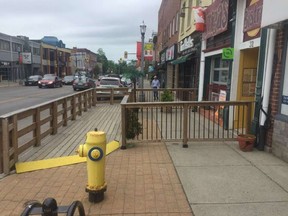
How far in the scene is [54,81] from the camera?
39.2 m

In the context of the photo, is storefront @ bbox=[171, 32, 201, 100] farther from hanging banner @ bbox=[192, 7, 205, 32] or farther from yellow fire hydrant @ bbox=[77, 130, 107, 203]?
yellow fire hydrant @ bbox=[77, 130, 107, 203]

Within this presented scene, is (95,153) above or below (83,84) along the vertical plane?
above

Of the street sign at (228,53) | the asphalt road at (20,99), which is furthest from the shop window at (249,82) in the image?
the asphalt road at (20,99)

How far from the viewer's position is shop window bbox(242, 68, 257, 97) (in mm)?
9031

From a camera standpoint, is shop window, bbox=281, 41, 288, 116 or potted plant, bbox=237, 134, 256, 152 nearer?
shop window, bbox=281, 41, 288, 116

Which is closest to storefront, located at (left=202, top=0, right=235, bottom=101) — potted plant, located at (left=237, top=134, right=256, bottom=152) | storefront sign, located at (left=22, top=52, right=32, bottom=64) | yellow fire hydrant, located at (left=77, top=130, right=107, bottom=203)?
potted plant, located at (left=237, top=134, right=256, bottom=152)

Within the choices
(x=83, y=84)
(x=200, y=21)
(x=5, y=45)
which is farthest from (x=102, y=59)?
(x=200, y=21)

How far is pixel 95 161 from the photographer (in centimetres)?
426

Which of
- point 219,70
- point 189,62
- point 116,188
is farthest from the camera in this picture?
point 189,62

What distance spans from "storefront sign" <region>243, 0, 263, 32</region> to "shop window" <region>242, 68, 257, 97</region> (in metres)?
1.23

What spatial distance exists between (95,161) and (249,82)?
6279 millimetres

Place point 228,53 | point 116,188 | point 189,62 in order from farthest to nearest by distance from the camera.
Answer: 1. point 189,62
2. point 228,53
3. point 116,188

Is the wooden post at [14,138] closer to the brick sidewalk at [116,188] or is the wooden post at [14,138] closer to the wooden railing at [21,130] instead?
the wooden railing at [21,130]

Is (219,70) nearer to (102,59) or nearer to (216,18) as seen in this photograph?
(216,18)
